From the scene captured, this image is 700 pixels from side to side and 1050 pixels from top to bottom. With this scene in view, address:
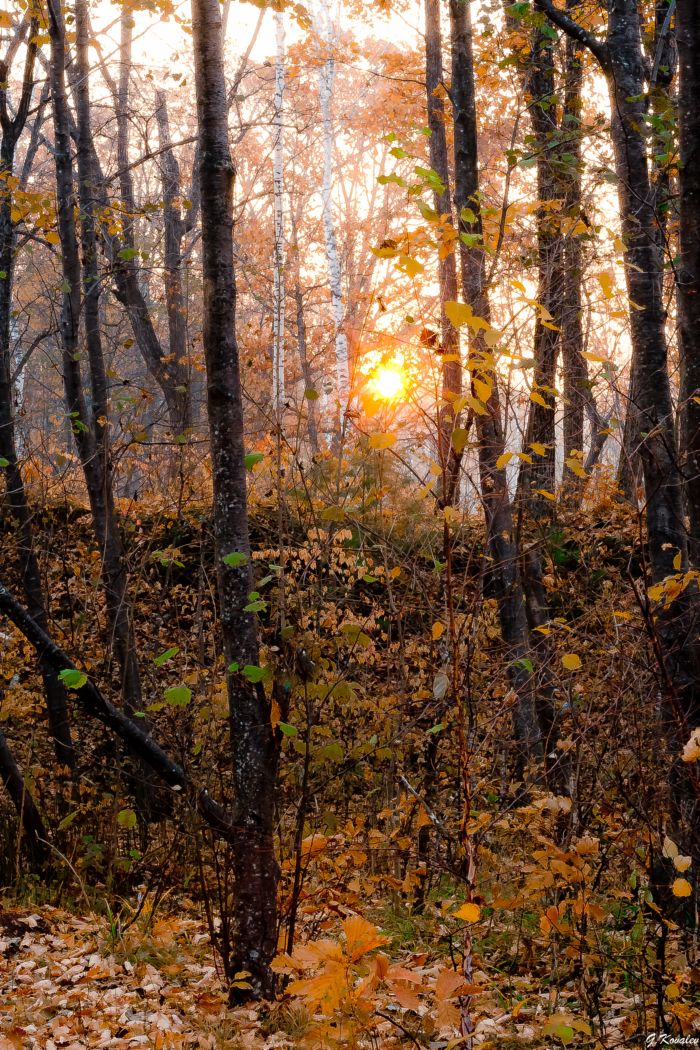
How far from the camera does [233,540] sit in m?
3.69

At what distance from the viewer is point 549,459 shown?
7.17 meters

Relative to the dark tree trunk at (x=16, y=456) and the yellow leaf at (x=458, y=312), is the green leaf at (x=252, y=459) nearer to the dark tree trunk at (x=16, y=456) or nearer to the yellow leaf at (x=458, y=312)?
the yellow leaf at (x=458, y=312)

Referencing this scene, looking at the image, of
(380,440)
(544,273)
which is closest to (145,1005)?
(380,440)

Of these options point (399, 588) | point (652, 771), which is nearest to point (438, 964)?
point (652, 771)

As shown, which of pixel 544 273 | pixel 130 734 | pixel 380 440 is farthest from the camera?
pixel 544 273

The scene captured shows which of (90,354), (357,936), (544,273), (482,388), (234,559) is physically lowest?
(357,936)

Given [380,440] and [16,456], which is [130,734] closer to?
[380,440]

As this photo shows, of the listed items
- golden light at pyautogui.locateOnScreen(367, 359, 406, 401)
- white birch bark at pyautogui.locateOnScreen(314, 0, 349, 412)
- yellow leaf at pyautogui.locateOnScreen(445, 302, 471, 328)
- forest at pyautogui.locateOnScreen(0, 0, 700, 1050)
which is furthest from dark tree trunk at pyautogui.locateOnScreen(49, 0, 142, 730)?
white birch bark at pyautogui.locateOnScreen(314, 0, 349, 412)

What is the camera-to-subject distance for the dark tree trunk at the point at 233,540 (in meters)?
3.48

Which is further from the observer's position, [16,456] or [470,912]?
[16,456]

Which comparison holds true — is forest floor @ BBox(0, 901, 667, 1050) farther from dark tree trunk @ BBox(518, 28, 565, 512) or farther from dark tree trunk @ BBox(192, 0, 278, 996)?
dark tree trunk @ BBox(518, 28, 565, 512)

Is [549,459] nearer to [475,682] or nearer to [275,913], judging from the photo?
[475,682]

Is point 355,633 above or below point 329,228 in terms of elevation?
below

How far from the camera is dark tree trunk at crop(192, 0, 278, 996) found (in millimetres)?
3477
